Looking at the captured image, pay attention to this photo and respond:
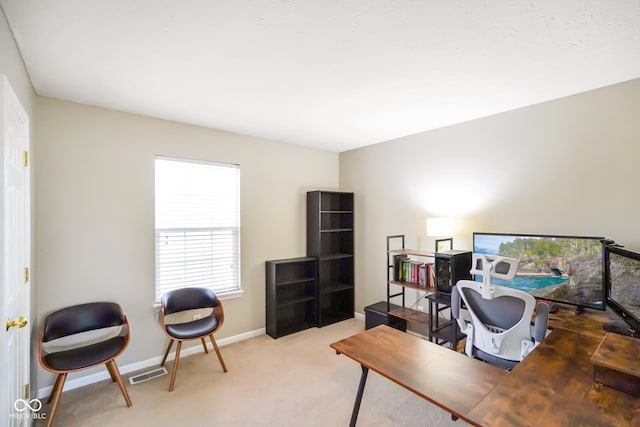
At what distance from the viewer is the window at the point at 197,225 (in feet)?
10.0

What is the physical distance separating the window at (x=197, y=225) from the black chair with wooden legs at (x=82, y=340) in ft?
1.57

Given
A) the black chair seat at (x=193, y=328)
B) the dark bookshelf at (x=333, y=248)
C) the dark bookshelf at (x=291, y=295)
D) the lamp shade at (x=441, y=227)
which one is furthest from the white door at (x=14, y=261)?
the lamp shade at (x=441, y=227)

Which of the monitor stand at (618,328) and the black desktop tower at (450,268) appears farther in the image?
the black desktop tower at (450,268)

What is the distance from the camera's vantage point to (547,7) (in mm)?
1422

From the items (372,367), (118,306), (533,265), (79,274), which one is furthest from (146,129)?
(533,265)

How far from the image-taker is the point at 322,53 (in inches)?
72.0

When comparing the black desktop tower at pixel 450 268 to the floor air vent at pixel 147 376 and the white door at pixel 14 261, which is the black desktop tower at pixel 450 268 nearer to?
the floor air vent at pixel 147 376

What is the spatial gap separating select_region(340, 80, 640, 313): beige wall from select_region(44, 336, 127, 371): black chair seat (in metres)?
3.00

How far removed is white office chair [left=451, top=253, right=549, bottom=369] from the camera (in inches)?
75.4

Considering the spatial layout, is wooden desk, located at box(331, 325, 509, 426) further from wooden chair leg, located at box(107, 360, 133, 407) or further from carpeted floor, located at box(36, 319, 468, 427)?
wooden chair leg, located at box(107, 360, 133, 407)

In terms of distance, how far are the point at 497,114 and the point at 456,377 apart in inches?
101

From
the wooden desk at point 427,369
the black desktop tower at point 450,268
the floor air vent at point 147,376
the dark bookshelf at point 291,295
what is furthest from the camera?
the dark bookshelf at point 291,295

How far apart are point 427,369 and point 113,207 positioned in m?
2.95

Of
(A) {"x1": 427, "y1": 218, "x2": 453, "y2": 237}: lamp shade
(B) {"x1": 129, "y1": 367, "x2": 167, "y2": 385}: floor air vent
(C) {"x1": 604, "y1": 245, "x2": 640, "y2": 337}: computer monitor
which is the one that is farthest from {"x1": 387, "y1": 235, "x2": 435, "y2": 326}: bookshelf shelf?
→ (B) {"x1": 129, "y1": 367, "x2": 167, "y2": 385}: floor air vent
